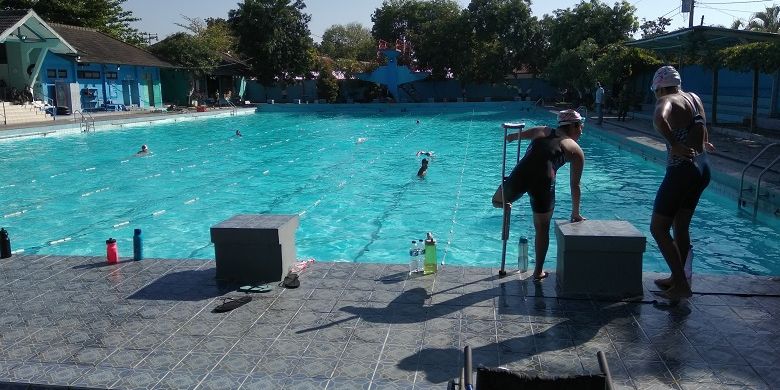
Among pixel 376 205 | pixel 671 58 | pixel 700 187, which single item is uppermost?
pixel 671 58

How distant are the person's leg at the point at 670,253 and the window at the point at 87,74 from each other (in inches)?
1453

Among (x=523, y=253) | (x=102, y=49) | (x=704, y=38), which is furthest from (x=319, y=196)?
(x=102, y=49)

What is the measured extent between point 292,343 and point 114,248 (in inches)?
120

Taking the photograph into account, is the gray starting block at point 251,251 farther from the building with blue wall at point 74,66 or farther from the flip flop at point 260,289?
the building with blue wall at point 74,66

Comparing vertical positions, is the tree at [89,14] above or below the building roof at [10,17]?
above

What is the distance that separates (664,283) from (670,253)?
21.3 inches

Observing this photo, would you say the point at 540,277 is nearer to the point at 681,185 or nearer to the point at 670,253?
the point at 670,253

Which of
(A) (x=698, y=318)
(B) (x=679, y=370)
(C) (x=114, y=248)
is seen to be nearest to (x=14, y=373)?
(C) (x=114, y=248)

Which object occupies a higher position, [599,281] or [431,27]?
[431,27]

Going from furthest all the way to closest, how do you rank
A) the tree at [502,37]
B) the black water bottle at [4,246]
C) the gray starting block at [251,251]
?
the tree at [502,37], the black water bottle at [4,246], the gray starting block at [251,251]

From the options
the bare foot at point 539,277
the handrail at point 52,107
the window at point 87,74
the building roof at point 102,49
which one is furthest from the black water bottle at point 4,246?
the window at point 87,74

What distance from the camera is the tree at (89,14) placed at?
130 feet

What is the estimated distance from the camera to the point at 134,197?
13578 mm

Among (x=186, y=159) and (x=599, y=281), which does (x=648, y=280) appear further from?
(x=186, y=159)
